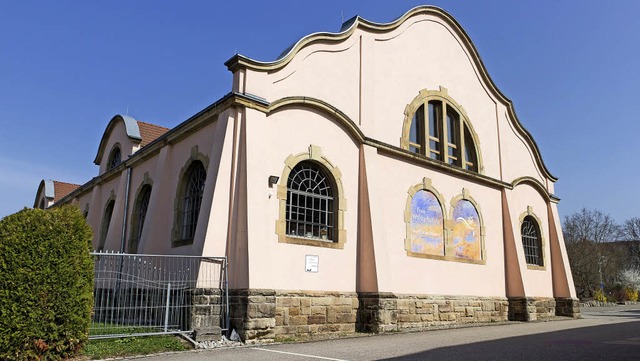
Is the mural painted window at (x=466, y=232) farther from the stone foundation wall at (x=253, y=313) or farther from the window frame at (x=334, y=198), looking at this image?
the stone foundation wall at (x=253, y=313)

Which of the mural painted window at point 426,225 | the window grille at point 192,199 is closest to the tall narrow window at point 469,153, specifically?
the mural painted window at point 426,225

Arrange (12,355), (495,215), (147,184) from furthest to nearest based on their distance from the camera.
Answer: (495,215) < (147,184) < (12,355)

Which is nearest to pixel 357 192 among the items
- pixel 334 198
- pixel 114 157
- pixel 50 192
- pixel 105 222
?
pixel 334 198

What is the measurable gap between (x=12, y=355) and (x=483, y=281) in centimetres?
1403

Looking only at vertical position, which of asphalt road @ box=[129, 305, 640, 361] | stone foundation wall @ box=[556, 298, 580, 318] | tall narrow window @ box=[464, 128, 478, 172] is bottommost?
asphalt road @ box=[129, 305, 640, 361]

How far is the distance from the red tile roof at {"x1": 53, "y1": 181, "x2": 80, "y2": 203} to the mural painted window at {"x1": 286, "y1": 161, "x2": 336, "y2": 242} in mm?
24618

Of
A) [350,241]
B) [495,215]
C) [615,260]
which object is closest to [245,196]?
[350,241]

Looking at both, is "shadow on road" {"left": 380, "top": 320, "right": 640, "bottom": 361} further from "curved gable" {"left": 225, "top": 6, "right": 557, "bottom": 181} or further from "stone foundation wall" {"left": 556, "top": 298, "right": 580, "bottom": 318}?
"stone foundation wall" {"left": 556, "top": 298, "right": 580, "bottom": 318}

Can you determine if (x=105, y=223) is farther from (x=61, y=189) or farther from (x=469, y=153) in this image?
(x=469, y=153)

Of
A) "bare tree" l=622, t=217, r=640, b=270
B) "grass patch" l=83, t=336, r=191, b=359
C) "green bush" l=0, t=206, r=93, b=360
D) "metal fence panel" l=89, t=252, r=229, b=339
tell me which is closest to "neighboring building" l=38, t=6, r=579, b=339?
"metal fence panel" l=89, t=252, r=229, b=339

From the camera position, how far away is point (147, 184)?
16.2 m

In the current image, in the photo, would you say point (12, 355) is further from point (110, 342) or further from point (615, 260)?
point (615, 260)

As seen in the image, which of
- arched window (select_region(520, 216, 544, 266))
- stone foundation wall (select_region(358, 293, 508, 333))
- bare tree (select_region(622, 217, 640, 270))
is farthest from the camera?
bare tree (select_region(622, 217, 640, 270))

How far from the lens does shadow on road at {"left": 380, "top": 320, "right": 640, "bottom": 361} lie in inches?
329
